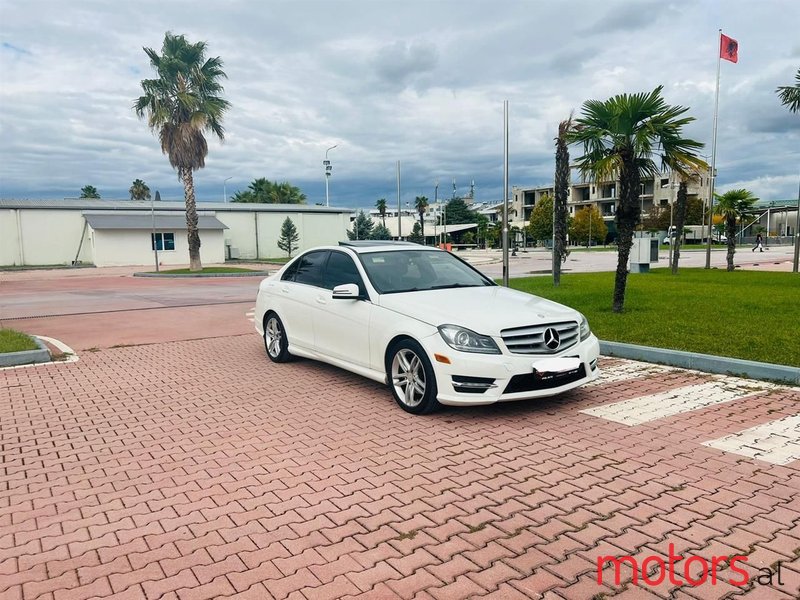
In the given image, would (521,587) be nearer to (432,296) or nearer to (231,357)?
(432,296)

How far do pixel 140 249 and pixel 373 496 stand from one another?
45397 mm

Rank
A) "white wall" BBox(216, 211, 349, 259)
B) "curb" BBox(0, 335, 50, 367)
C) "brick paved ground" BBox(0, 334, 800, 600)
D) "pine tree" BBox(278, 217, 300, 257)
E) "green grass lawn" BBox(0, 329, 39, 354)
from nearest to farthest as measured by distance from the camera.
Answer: "brick paved ground" BBox(0, 334, 800, 600), "curb" BBox(0, 335, 50, 367), "green grass lawn" BBox(0, 329, 39, 354), "pine tree" BBox(278, 217, 300, 257), "white wall" BBox(216, 211, 349, 259)

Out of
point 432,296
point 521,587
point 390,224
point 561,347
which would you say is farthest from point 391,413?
point 390,224

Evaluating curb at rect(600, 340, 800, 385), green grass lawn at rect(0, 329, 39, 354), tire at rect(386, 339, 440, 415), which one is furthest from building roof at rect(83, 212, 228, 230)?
tire at rect(386, 339, 440, 415)

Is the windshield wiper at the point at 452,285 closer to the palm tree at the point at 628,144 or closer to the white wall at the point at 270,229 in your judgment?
the palm tree at the point at 628,144

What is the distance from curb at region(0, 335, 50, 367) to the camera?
8.28m

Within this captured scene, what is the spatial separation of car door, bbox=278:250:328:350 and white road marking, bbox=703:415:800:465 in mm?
4351

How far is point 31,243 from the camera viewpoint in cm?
4478

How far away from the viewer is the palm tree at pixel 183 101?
3097 centimetres

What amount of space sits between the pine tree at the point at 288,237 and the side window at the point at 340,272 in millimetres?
44728

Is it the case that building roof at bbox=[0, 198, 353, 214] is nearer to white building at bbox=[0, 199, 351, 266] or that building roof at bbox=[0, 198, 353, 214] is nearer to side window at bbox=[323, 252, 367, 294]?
white building at bbox=[0, 199, 351, 266]

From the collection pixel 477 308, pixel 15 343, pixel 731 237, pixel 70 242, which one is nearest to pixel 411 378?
pixel 477 308

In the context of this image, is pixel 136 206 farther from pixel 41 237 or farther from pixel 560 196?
pixel 560 196

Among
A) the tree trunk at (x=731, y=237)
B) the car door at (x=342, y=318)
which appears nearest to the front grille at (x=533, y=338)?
the car door at (x=342, y=318)
